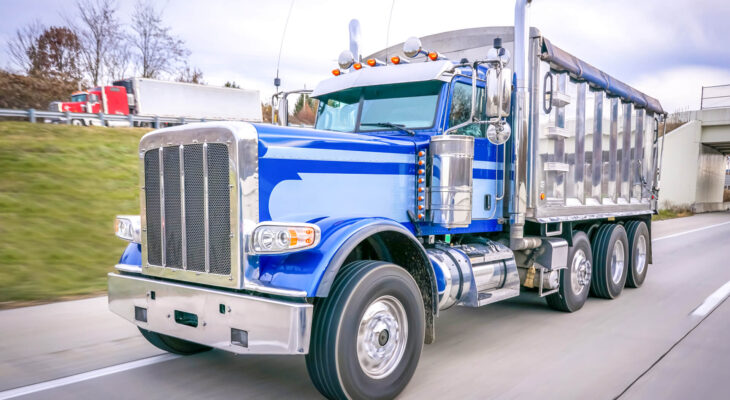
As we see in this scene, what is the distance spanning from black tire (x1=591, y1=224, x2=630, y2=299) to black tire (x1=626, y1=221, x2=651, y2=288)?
1.75 feet

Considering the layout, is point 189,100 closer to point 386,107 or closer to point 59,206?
point 59,206

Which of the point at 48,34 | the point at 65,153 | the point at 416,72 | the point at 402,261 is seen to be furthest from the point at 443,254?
the point at 48,34

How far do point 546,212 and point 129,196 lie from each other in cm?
887

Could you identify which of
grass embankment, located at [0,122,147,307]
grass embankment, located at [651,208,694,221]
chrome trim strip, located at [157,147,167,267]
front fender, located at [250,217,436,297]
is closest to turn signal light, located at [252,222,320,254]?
front fender, located at [250,217,436,297]

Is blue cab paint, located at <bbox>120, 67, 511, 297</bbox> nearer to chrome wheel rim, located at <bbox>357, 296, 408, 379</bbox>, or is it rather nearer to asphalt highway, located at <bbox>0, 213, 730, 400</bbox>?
chrome wheel rim, located at <bbox>357, 296, 408, 379</bbox>

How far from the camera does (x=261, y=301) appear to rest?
354 centimetres

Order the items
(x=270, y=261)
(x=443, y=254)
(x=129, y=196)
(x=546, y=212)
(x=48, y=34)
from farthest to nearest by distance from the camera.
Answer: (x=48, y=34), (x=129, y=196), (x=546, y=212), (x=443, y=254), (x=270, y=261)

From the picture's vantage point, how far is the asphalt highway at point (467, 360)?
4219mm

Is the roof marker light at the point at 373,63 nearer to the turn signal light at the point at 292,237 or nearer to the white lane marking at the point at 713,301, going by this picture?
the turn signal light at the point at 292,237

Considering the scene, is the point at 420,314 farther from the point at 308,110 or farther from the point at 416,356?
the point at 308,110

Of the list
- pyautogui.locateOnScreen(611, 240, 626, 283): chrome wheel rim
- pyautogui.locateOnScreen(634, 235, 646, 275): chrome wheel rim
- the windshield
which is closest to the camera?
the windshield

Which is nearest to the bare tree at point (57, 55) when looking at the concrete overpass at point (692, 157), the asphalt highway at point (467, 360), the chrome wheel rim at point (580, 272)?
the asphalt highway at point (467, 360)

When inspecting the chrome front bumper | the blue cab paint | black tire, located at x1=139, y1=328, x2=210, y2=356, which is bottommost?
black tire, located at x1=139, y1=328, x2=210, y2=356

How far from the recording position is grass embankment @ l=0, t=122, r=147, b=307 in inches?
303
